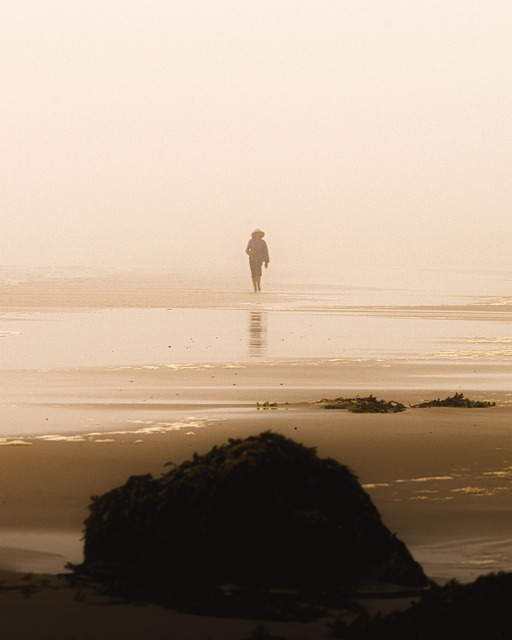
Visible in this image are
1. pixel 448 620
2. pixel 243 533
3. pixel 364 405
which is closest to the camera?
pixel 448 620

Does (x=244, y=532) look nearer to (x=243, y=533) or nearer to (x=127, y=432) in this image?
(x=243, y=533)

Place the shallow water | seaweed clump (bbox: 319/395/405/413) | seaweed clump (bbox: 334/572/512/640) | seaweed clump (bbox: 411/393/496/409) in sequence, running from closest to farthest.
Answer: seaweed clump (bbox: 334/572/512/640), seaweed clump (bbox: 319/395/405/413), seaweed clump (bbox: 411/393/496/409), the shallow water

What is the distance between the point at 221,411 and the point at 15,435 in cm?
228

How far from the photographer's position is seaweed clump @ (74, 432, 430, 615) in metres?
5.55

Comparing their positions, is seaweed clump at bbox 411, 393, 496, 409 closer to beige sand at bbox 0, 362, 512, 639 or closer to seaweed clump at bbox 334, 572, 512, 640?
beige sand at bbox 0, 362, 512, 639

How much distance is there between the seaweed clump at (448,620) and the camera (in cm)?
482

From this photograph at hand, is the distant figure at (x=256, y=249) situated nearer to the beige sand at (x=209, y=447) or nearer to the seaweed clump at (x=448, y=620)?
the beige sand at (x=209, y=447)

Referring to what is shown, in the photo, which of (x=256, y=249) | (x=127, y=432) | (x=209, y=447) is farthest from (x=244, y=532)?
(x=256, y=249)

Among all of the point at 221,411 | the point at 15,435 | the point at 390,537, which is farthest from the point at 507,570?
the point at 221,411

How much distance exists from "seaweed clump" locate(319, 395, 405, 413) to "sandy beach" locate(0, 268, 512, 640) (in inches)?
7.2

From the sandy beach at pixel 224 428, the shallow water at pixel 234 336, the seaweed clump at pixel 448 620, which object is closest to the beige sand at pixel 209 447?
the sandy beach at pixel 224 428

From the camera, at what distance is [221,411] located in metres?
11.8

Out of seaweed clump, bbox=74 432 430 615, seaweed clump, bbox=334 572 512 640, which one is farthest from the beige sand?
seaweed clump, bbox=74 432 430 615

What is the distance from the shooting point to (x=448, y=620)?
16.1 ft
